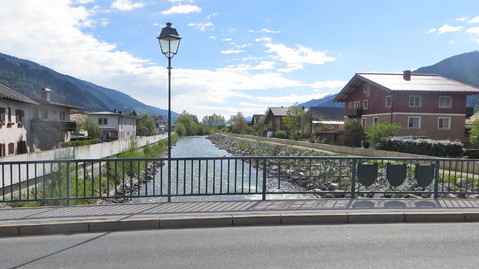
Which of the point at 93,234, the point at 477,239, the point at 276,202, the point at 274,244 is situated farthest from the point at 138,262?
the point at 477,239

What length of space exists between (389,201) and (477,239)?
2.07m

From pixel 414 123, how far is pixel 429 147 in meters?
15.4

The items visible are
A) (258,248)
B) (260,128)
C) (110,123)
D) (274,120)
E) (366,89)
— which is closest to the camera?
(258,248)

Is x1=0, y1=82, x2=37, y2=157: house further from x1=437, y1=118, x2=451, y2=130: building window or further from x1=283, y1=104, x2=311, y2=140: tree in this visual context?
x1=437, y1=118, x2=451, y2=130: building window

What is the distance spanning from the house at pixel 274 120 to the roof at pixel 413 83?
3104cm

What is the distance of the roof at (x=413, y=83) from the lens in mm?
33031

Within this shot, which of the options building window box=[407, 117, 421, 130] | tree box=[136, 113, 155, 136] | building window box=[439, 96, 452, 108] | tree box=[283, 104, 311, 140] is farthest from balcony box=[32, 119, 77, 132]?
tree box=[136, 113, 155, 136]

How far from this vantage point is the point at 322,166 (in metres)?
8.55

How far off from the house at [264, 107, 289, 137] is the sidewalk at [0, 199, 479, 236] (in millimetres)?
62997

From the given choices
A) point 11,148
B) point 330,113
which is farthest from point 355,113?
point 11,148

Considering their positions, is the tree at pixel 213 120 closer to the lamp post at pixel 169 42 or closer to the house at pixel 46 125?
the house at pixel 46 125

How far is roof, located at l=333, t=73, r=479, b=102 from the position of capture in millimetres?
33031

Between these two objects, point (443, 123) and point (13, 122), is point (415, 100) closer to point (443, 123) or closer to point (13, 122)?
point (443, 123)

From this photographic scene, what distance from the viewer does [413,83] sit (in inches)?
1393
